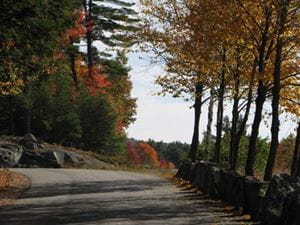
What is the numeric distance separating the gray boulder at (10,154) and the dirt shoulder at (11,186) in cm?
808

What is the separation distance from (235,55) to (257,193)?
39.5 ft

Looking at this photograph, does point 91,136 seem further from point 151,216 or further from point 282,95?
point 151,216

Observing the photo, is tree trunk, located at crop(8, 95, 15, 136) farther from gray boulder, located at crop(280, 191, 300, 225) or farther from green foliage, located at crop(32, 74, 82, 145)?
gray boulder, located at crop(280, 191, 300, 225)

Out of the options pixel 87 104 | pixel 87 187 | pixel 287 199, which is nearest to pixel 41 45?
pixel 87 187

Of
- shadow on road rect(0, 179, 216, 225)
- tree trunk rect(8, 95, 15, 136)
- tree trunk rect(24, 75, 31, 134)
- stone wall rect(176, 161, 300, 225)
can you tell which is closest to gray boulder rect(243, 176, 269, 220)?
stone wall rect(176, 161, 300, 225)

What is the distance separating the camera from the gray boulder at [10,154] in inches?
1480

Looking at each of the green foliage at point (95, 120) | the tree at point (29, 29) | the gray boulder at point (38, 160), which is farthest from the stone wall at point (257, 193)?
the green foliage at point (95, 120)

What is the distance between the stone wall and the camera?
10.9m

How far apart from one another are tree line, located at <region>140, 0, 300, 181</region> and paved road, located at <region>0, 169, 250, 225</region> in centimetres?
374

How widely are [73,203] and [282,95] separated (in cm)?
995

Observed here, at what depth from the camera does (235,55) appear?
1012 inches

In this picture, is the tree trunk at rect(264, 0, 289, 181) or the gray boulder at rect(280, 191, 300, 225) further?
the tree trunk at rect(264, 0, 289, 181)

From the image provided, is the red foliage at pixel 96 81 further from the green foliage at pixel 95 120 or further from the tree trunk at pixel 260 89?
the tree trunk at pixel 260 89

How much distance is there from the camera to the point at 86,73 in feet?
194
